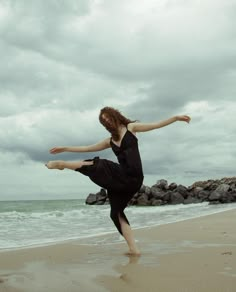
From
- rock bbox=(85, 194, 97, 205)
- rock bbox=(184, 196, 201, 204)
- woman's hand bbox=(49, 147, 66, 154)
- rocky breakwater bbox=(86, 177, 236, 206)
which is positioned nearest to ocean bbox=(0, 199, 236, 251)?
woman's hand bbox=(49, 147, 66, 154)

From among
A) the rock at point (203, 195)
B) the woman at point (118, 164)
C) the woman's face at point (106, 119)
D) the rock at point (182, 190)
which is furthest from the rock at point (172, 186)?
the woman's face at point (106, 119)

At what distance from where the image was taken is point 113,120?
5.65 metres

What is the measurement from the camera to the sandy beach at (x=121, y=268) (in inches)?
147

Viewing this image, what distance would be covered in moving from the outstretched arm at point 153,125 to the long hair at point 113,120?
0.12m

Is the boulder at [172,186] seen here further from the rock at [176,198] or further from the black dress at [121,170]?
the black dress at [121,170]

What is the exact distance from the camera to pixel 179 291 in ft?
11.5

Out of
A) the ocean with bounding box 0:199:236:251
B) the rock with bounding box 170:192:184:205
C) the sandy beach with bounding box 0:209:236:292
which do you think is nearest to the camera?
the sandy beach with bounding box 0:209:236:292

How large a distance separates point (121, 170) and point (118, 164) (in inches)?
4.1

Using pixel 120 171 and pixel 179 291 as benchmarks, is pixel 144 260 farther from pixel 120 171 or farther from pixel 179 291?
pixel 179 291

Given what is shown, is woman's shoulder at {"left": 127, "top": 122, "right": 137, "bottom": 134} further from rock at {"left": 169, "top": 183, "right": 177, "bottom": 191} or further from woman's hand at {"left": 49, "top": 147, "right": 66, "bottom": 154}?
rock at {"left": 169, "top": 183, "right": 177, "bottom": 191}

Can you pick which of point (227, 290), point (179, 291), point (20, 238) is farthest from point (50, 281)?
point (20, 238)

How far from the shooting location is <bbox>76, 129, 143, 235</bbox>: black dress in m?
5.32

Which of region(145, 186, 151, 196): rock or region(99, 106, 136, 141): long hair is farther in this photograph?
region(145, 186, 151, 196): rock

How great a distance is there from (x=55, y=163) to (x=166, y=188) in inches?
1738
